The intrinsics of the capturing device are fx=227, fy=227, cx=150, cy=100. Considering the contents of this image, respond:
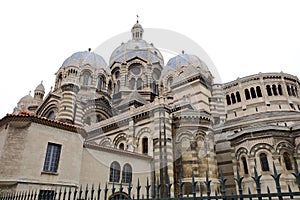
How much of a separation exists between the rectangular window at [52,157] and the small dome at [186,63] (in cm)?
2213

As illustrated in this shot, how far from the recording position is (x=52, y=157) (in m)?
11.7

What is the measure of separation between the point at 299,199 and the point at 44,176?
1517 centimetres

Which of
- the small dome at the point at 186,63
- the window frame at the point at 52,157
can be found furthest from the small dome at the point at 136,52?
the window frame at the point at 52,157

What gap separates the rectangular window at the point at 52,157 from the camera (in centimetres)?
1141

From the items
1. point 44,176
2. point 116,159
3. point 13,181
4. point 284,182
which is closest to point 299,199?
point 284,182

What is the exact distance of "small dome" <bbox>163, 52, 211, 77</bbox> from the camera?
30.4 metres

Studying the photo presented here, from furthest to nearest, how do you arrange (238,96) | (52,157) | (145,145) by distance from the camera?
(238,96) < (145,145) < (52,157)

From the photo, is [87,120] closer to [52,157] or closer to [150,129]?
[150,129]

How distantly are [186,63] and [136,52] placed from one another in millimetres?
8966

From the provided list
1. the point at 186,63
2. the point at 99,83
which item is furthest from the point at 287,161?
the point at 99,83

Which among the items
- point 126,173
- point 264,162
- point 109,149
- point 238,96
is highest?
point 238,96

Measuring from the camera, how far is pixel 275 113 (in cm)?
2333

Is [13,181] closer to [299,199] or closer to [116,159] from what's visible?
[116,159]

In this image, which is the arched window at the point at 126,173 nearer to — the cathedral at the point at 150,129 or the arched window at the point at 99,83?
the cathedral at the point at 150,129
